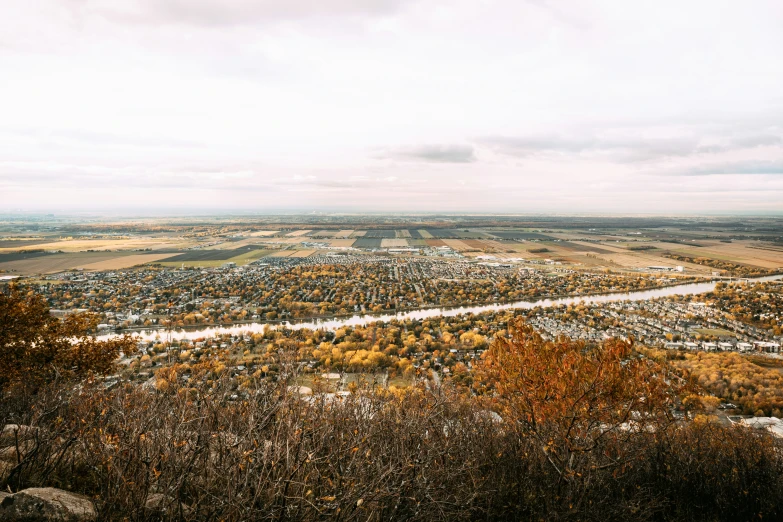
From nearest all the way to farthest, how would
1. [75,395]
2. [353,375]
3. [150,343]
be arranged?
[75,395] → [353,375] → [150,343]

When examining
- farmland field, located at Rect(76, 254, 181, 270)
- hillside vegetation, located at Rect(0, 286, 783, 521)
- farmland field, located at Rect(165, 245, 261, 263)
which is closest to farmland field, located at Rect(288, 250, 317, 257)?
farmland field, located at Rect(165, 245, 261, 263)

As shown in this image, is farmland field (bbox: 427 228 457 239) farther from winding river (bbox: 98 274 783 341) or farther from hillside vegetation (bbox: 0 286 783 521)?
hillside vegetation (bbox: 0 286 783 521)

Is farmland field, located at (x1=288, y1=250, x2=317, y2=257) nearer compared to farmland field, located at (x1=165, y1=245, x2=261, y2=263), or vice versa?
farmland field, located at (x1=165, y1=245, x2=261, y2=263)

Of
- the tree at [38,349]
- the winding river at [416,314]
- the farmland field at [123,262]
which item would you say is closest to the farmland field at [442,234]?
the winding river at [416,314]

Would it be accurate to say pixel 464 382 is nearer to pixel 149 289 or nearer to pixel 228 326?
pixel 228 326

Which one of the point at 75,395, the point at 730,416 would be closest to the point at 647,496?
the point at 75,395

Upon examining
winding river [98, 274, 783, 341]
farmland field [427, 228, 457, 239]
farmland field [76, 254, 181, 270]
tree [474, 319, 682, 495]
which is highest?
farmland field [427, 228, 457, 239]

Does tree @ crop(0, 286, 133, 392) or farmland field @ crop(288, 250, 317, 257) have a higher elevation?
tree @ crop(0, 286, 133, 392)
